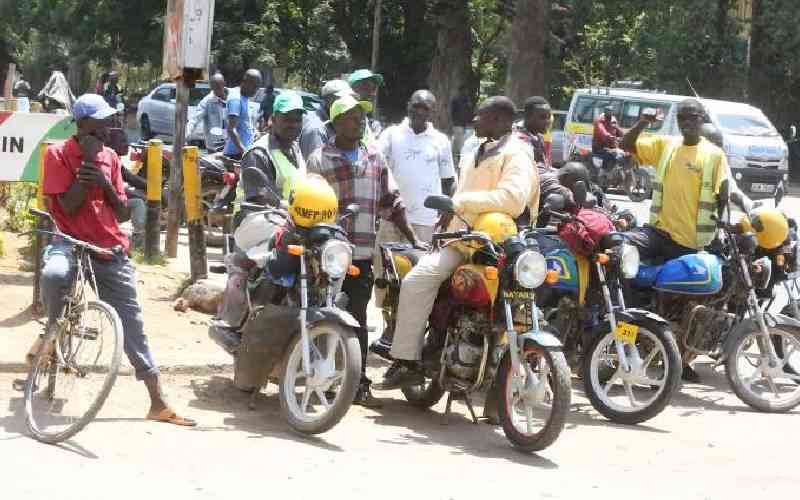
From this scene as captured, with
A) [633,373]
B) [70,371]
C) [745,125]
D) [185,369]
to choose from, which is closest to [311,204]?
[70,371]

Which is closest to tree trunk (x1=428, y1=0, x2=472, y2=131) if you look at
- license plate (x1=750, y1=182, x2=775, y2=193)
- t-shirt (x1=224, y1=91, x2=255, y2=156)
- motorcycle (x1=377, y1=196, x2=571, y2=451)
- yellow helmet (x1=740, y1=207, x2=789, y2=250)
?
license plate (x1=750, y1=182, x2=775, y2=193)

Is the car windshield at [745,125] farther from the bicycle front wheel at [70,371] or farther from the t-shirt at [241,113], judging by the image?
the bicycle front wheel at [70,371]

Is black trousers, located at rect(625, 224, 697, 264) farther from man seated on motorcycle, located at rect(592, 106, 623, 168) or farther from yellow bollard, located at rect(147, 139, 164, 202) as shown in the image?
man seated on motorcycle, located at rect(592, 106, 623, 168)

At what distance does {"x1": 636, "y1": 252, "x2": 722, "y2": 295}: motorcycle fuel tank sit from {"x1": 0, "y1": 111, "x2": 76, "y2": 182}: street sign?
14.3 ft

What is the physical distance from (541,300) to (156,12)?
32966mm

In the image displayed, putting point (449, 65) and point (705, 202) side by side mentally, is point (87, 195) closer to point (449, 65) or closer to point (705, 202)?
point (705, 202)

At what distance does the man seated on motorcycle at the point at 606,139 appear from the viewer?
24125 millimetres

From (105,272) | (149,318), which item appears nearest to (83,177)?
(105,272)

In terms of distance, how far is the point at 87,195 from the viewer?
6.70 metres

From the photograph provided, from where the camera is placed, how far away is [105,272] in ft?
22.4

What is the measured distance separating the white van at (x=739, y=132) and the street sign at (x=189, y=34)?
14852mm

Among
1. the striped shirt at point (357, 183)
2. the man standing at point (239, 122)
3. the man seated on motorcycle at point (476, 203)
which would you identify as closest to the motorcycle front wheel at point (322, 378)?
the man seated on motorcycle at point (476, 203)

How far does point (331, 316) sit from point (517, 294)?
3.31 feet

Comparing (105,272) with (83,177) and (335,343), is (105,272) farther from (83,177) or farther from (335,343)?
(335,343)
